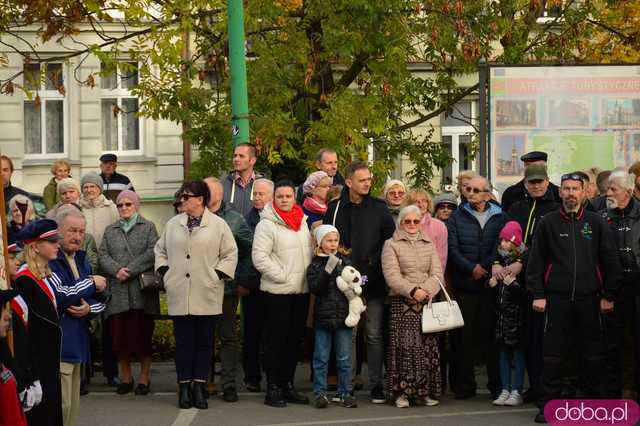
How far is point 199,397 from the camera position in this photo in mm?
13117

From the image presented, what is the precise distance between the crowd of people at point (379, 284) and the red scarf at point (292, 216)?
0.06 feet

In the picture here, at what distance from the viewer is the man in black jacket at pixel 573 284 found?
12398 millimetres

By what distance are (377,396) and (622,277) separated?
8.16 feet

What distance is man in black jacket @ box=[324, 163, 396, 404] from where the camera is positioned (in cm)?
1354

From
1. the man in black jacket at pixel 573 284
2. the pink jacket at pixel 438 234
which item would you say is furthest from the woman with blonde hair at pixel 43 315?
the pink jacket at pixel 438 234

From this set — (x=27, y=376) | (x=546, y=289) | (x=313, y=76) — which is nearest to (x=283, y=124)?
(x=313, y=76)

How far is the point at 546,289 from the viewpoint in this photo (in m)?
12.5

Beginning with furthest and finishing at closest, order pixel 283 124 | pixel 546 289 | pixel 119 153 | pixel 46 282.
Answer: pixel 119 153 < pixel 283 124 < pixel 546 289 < pixel 46 282

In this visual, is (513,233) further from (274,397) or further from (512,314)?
(274,397)

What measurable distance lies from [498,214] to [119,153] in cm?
2135

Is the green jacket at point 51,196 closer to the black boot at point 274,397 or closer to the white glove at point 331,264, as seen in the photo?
the black boot at point 274,397

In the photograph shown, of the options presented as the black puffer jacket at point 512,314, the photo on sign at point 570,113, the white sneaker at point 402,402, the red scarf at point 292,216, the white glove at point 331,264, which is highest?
the photo on sign at point 570,113

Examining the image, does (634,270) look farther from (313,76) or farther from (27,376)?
(313,76)

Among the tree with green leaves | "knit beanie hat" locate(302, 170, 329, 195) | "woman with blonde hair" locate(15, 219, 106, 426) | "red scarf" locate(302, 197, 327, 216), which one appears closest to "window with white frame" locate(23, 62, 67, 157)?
the tree with green leaves
